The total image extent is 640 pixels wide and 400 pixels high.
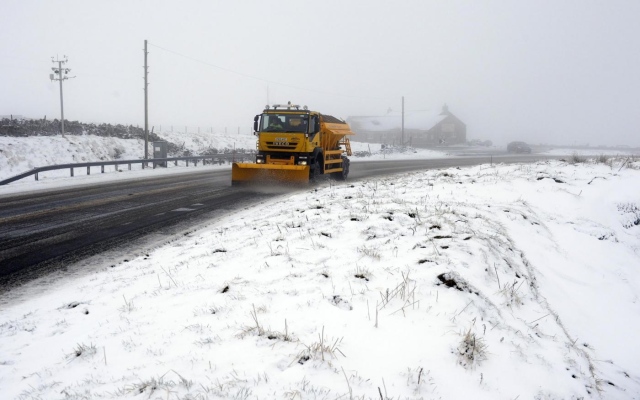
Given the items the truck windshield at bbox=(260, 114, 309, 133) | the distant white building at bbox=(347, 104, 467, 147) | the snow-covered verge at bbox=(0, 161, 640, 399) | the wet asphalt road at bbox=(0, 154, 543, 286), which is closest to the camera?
the snow-covered verge at bbox=(0, 161, 640, 399)

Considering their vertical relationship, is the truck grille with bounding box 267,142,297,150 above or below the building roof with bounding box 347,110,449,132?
below

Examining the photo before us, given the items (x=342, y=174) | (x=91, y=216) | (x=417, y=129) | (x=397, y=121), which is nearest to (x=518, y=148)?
(x=417, y=129)

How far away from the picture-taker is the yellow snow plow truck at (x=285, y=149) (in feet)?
50.2

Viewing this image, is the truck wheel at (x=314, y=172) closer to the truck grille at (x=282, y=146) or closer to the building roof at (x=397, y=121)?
the truck grille at (x=282, y=146)

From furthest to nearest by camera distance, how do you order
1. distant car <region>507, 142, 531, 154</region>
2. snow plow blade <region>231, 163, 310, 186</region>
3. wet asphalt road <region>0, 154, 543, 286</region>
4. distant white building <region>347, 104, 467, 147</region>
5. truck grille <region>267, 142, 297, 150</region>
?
distant white building <region>347, 104, 467, 147</region> < distant car <region>507, 142, 531, 154</region> < truck grille <region>267, 142, 297, 150</region> < snow plow blade <region>231, 163, 310, 186</region> < wet asphalt road <region>0, 154, 543, 286</region>

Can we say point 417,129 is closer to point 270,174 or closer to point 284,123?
point 284,123

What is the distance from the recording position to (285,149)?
16016mm

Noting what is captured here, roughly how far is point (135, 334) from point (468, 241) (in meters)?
3.87

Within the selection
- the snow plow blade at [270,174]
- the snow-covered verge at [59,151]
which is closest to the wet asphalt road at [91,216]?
the snow plow blade at [270,174]

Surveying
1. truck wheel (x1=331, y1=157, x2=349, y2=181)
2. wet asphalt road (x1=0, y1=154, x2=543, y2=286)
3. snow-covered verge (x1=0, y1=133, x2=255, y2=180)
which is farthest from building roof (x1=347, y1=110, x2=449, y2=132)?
wet asphalt road (x1=0, y1=154, x2=543, y2=286)

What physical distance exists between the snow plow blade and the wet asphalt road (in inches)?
19.1

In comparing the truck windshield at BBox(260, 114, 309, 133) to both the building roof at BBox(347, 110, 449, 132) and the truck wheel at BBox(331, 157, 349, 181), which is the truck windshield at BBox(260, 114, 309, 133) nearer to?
the truck wheel at BBox(331, 157, 349, 181)

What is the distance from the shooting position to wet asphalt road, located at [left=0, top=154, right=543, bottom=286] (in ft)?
22.5

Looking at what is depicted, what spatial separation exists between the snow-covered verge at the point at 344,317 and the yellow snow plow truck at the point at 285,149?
25.6 ft
